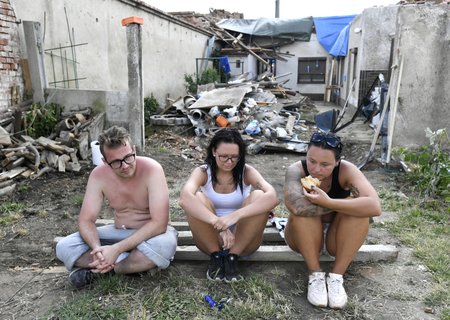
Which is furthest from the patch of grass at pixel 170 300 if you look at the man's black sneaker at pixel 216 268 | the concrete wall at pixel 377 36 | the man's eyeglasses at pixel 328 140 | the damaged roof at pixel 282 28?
the damaged roof at pixel 282 28

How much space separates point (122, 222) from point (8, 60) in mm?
4840

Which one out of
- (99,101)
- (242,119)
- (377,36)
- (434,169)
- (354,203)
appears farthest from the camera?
(377,36)

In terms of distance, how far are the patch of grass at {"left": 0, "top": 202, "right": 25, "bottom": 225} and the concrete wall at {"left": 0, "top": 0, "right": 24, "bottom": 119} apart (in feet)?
7.07

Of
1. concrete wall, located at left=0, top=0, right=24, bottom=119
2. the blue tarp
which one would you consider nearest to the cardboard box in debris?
concrete wall, located at left=0, top=0, right=24, bottom=119

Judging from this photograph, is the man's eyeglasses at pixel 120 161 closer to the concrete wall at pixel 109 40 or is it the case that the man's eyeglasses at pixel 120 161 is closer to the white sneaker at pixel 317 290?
the white sneaker at pixel 317 290

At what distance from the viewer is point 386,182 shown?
5445 mm

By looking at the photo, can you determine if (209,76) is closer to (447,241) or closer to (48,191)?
(48,191)

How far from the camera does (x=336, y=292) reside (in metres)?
2.42

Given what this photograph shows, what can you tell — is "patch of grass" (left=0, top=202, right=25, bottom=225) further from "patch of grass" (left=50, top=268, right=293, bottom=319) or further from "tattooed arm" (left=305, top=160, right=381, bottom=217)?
"tattooed arm" (left=305, top=160, right=381, bottom=217)

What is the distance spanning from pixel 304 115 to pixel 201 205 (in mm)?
10441

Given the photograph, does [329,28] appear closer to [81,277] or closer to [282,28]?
[282,28]

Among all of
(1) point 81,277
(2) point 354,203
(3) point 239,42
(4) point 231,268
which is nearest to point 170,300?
(4) point 231,268

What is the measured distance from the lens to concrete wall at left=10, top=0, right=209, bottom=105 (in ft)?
23.3

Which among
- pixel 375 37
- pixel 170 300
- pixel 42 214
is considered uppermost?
pixel 375 37
